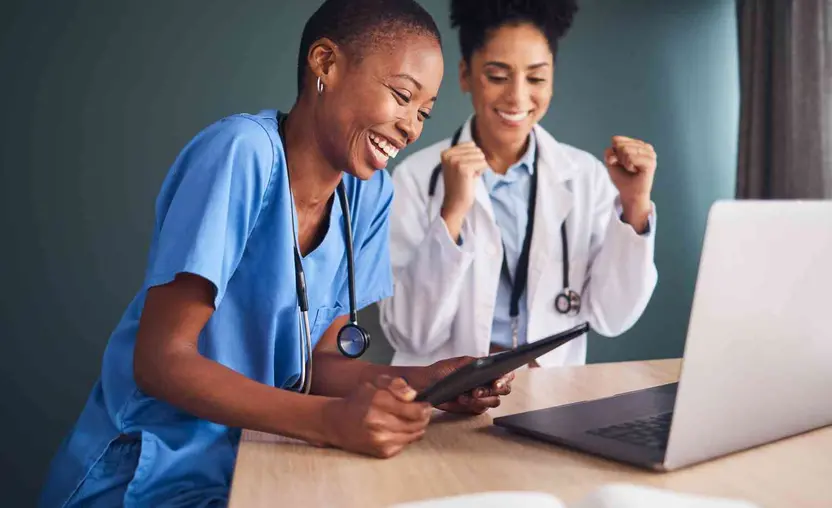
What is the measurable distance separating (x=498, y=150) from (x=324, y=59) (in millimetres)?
1068

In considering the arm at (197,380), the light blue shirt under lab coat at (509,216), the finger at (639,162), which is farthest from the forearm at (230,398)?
the light blue shirt under lab coat at (509,216)

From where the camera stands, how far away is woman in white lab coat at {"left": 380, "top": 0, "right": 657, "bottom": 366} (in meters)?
1.81

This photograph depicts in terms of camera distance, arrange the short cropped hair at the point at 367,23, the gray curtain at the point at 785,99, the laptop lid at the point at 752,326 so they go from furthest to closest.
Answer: the gray curtain at the point at 785,99
the short cropped hair at the point at 367,23
the laptop lid at the point at 752,326

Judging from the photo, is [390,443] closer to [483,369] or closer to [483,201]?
[483,369]

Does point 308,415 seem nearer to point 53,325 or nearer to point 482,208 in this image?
point 482,208

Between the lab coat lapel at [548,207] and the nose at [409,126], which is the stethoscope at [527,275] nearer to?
the lab coat lapel at [548,207]

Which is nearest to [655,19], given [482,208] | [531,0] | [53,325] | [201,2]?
[531,0]

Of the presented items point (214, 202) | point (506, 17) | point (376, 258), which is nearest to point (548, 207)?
point (506, 17)

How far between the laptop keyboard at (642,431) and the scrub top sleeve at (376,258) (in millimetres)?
525

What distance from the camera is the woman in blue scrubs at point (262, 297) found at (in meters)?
0.86

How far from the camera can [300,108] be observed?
45.2 inches

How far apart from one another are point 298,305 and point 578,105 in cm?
192

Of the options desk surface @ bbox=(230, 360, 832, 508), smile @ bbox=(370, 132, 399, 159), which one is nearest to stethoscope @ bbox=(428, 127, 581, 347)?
smile @ bbox=(370, 132, 399, 159)

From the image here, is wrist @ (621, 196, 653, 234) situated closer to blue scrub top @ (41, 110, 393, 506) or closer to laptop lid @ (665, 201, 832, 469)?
blue scrub top @ (41, 110, 393, 506)
